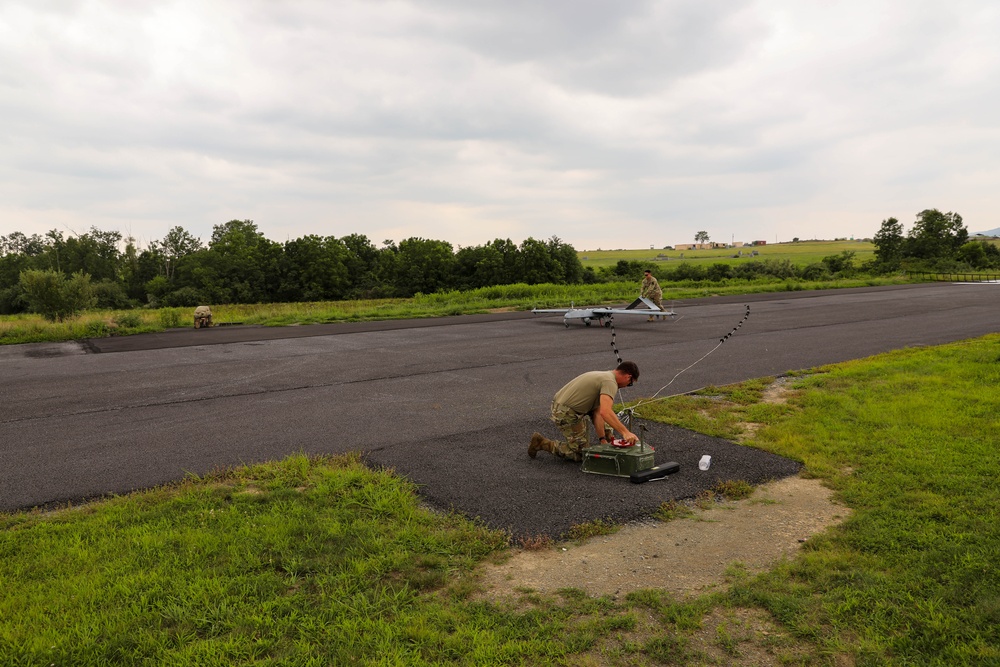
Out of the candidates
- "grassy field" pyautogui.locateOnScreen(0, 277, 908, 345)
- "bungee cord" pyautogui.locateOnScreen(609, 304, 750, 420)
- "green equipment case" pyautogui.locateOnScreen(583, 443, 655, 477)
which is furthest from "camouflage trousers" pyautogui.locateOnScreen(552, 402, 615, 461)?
"grassy field" pyautogui.locateOnScreen(0, 277, 908, 345)

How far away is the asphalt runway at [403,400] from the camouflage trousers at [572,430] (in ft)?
0.57

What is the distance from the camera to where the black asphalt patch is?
6016mm

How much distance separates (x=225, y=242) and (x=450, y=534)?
295 feet

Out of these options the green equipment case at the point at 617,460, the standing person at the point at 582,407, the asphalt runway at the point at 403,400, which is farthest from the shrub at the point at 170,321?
the green equipment case at the point at 617,460

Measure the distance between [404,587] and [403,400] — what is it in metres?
6.59

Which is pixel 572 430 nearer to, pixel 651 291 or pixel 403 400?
pixel 403 400

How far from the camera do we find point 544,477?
6.97 m

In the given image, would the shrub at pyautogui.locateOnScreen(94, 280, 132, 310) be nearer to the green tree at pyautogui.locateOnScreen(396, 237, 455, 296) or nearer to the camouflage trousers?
the green tree at pyautogui.locateOnScreen(396, 237, 455, 296)

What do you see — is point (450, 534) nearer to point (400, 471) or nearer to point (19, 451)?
point (400, 471)

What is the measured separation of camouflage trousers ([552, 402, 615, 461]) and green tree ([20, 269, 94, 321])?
25740 millimetres

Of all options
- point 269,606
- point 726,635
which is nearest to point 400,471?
point 269,606

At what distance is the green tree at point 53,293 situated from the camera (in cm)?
2489

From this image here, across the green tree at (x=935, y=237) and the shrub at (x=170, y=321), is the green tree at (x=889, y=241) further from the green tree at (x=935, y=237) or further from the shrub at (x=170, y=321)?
the shrub at (x=170, y=321)

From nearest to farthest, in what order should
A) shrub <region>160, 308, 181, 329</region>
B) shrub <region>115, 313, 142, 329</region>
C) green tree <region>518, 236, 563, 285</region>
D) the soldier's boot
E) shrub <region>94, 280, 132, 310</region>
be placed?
the soldier's boot → shrub <region>115, 313, 142, 329</region> → shrub <region>160, 308, 181, 329</region> → shrub <region>94, 280, 132, 310</region> → green tree <region>518, 236, 563, 285</region>
